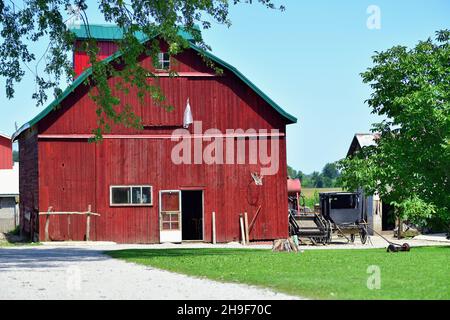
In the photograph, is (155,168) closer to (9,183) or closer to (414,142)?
(414,142)

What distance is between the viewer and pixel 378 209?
53812 mm

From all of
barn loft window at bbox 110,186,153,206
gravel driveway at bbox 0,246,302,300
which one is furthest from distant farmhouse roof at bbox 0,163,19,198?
gravel driveway at bbox 0,246,302,300

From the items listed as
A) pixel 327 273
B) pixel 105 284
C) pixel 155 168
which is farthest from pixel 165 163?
pixel 105 284

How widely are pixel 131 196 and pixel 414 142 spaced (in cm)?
1213

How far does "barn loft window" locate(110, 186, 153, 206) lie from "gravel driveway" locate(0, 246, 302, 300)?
13.9 m

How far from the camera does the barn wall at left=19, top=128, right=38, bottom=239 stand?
3778 centimetres

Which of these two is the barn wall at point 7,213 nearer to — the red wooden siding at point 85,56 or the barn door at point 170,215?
the red wooden siding at point 85,56

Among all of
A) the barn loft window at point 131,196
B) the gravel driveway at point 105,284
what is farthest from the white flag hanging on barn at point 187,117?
the gravel driveway at point 105,284

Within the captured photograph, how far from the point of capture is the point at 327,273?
17938 mm

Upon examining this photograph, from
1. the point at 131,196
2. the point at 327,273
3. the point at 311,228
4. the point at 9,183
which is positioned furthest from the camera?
the point at 9,183

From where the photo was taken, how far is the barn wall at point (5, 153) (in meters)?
67.9

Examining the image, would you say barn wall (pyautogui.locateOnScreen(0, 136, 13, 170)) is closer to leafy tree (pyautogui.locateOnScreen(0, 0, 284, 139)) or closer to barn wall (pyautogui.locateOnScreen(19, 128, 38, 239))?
barn wall (pyautogui.locateOnScreen(19, 128, 38, 239))

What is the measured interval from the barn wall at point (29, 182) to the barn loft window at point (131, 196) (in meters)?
3.31
